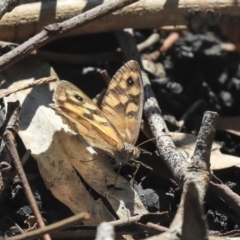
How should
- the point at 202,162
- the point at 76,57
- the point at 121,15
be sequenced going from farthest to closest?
1. the point at 76,57
2. the point at 121,15
3. the point at 202,162

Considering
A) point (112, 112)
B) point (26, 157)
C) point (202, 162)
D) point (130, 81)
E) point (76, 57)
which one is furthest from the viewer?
point (76, 57)

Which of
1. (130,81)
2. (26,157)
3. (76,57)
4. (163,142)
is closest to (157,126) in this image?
(163,142)

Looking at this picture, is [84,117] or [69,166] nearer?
[69,166]

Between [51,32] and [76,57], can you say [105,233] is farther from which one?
[76,57]

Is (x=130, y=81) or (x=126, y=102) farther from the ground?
(x=130, y=81)

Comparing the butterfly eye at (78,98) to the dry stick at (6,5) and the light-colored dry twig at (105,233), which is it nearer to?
the dry stick at (6,5)

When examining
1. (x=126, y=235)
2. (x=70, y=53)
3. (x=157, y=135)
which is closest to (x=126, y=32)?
(x=70, y=53)

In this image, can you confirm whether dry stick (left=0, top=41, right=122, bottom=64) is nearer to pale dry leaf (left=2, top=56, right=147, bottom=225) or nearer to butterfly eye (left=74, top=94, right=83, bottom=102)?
pale dry leaf (left=2, top=56, right=147, bottom=225)

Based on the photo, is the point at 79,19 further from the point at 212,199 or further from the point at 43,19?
the point at 212,199
